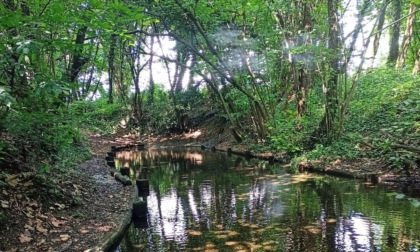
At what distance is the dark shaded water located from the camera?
5875mm

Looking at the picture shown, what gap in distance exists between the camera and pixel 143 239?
6.37 metres

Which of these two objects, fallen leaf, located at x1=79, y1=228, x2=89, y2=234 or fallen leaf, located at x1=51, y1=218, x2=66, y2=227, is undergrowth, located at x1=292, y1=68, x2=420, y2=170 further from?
fallen leaf, located at x1=51, y1=218, x2=66, y2=227

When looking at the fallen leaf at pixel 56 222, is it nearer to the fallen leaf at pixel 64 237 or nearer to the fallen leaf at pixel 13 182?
the fallen leaf at pixel 64 237

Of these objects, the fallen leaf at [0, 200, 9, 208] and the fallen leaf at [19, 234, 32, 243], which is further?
the fallen leaf at [0, 200, 9, 208]

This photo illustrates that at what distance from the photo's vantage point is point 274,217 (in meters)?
7.42

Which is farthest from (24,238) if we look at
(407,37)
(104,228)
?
(407,37)

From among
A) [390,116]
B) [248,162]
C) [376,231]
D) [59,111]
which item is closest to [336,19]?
[390,116]

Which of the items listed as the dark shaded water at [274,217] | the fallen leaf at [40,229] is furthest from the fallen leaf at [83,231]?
the dark shaded water at [274,217]

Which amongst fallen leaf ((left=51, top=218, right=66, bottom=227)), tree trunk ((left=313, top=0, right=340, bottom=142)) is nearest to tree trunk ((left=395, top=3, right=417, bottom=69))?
tree trunk ((left=313, top=0, right=340, bottom=142))

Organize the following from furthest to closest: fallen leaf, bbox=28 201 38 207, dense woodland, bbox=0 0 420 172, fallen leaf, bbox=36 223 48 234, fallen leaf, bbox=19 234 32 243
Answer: dense woodland, bbox=0 0 420 172 → fallen leaf, bbox=28 201 38 207 → fallen leaf, bbox=36 223 48 234 → fallen leaf, bbox=19 234 32 243

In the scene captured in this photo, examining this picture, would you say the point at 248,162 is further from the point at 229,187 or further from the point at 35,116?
the point at 35,116

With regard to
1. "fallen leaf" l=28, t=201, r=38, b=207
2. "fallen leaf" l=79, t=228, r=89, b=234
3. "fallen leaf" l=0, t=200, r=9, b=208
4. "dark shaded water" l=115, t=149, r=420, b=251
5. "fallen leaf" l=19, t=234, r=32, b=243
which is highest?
"fallen leaf" l=0, t=200, r=9, b=208

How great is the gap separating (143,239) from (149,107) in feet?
94.5

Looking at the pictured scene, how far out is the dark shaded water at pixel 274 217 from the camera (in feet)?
19.3
